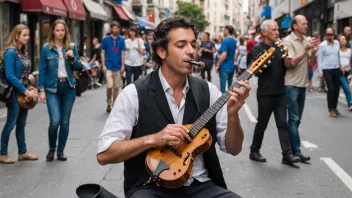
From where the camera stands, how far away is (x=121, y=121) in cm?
296

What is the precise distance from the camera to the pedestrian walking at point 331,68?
36.6 feet

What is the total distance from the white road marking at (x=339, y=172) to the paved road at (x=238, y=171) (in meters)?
0.03

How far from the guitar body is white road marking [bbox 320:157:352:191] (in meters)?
3.41

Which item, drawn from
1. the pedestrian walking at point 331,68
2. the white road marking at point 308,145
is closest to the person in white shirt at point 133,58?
the pedestrian walking at point 331,68

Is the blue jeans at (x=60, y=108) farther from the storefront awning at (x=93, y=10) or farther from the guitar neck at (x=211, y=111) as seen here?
the storefront awning at (x=93, y=10)

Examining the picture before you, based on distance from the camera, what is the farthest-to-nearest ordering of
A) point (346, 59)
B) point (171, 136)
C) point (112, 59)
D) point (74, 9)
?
point (74, 9) → point (346, 59) → point (112, 59) → point (171, 136)

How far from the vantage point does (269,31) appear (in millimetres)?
6641

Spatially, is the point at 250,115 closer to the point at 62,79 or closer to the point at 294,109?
the point at 294,109

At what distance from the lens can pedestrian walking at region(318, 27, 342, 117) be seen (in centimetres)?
1114

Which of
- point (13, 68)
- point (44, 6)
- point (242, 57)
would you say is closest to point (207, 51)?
point (242, 57)

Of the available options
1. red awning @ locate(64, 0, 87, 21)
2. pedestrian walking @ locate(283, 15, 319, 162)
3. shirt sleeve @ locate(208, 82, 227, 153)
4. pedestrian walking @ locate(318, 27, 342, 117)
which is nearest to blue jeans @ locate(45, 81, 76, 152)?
pedestrian walking @ locate(283, 15, 319, 162)

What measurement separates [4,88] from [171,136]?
4.45 meters

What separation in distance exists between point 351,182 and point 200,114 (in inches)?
138

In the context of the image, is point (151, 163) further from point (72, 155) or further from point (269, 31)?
point (72, 155)
